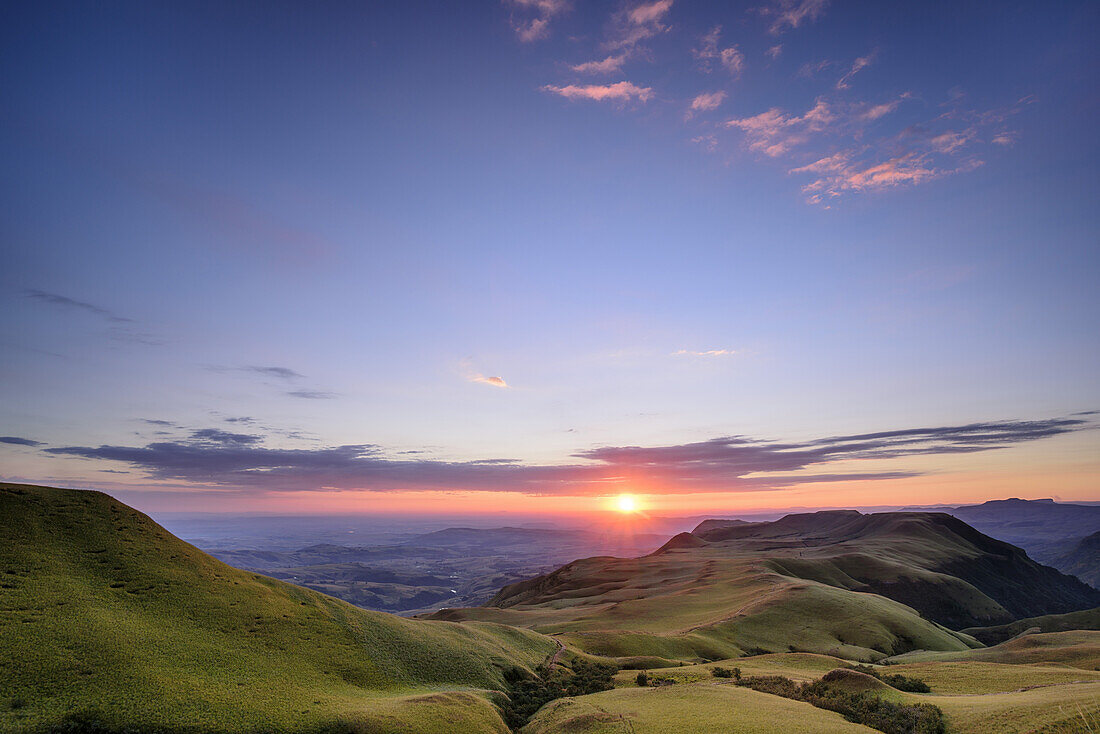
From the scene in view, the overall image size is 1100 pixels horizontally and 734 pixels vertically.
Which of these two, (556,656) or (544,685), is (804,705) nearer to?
(544,685)

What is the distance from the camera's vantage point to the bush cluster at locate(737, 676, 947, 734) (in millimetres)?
40656

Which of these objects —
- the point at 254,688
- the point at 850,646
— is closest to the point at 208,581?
the point at 254,688

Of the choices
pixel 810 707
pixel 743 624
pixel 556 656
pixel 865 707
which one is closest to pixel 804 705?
pixel 810 707

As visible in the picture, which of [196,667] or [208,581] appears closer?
[196,667]

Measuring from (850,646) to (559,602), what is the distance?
10523cm

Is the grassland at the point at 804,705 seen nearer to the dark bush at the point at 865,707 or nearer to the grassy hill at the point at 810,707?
the grassy hill at the point at 810,707

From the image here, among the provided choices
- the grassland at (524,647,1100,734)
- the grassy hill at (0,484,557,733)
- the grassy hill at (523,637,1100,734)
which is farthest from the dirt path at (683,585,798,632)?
the grassy hill at (0,484,557,733)

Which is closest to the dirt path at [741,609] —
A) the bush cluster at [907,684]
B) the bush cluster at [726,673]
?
the bush cluster at [726,673]

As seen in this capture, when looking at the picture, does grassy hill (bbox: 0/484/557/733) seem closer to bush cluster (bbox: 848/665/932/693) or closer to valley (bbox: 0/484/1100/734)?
valley (bbox: 0/484/1100/734)

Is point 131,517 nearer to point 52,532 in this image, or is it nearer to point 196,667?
point 52,532

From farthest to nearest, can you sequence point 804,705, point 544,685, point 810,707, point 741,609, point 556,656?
point 741,609, point 556,656, point 544,685, point 804,705, point 810,707

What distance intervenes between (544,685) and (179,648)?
39893 millimetres

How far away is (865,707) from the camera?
1820 inches

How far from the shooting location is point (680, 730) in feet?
135
